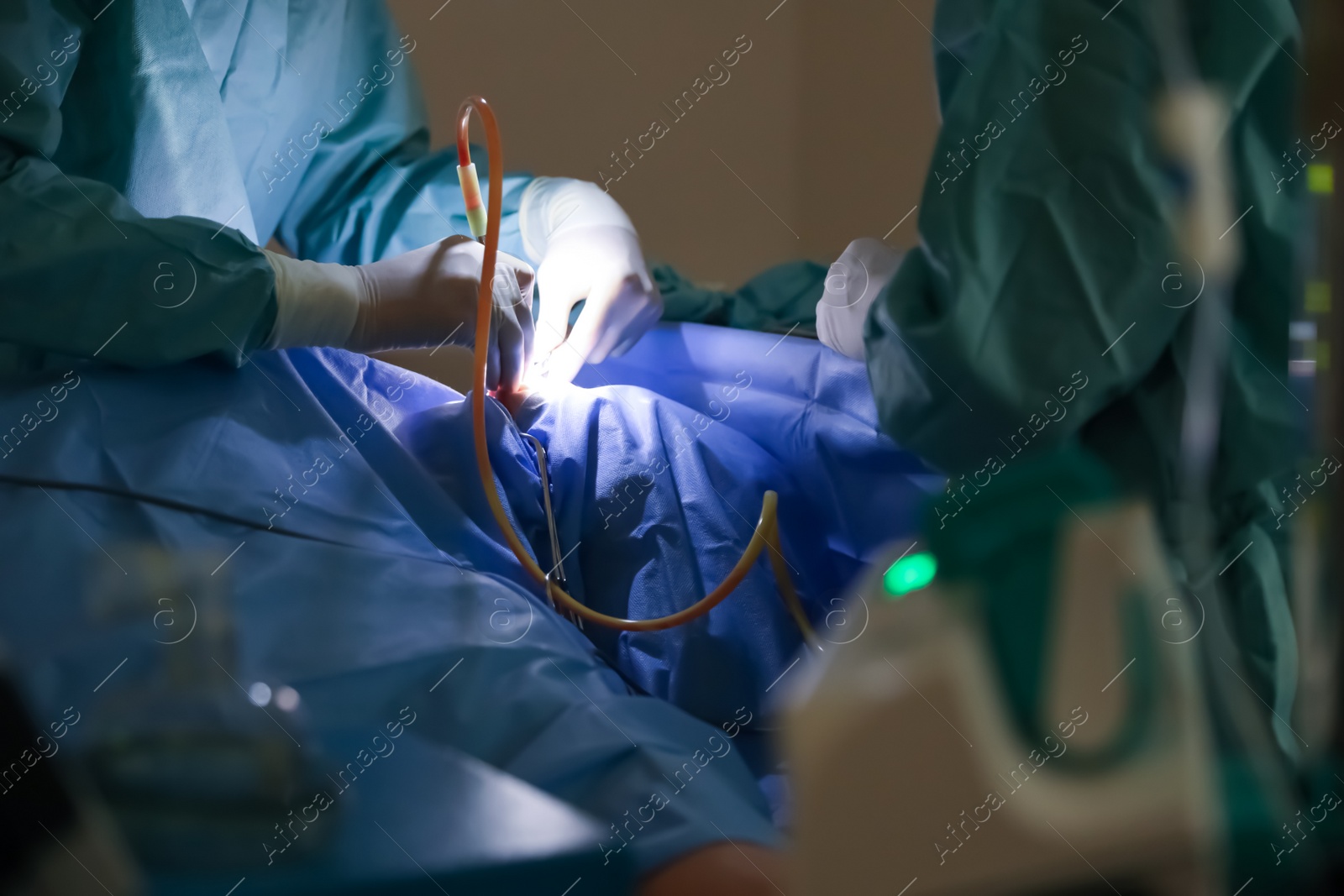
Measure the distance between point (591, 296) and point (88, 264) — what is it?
509mm

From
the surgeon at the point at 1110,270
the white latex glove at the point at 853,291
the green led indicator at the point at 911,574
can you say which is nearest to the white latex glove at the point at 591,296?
the white latex glove at the point at 853,291

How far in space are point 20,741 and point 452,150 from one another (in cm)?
121

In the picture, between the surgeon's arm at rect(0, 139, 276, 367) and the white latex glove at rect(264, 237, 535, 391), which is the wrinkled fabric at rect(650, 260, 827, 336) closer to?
the white latex glove at rect(264, 237, 535, 391)

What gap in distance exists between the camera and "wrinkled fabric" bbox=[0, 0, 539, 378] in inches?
34.1

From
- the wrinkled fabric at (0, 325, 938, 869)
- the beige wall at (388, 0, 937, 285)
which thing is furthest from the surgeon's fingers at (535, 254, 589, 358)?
the beige wall at (388, 0, 937, 285)

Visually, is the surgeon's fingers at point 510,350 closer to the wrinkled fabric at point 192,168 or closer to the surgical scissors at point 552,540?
the surgical scissors at point 552,540

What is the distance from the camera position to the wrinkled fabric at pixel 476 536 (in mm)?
616

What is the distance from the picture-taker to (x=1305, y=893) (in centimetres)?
30

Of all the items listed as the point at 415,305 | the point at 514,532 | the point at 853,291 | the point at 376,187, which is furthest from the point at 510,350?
the point at 376,187

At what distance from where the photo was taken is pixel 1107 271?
60cm

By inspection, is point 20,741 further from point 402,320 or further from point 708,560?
point 402,320

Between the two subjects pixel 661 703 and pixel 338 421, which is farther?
pixel 338 421

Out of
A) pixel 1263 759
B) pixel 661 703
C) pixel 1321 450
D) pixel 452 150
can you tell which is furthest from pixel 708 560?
pixel 452 150

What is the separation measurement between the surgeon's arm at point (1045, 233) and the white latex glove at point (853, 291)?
271 millimetres
